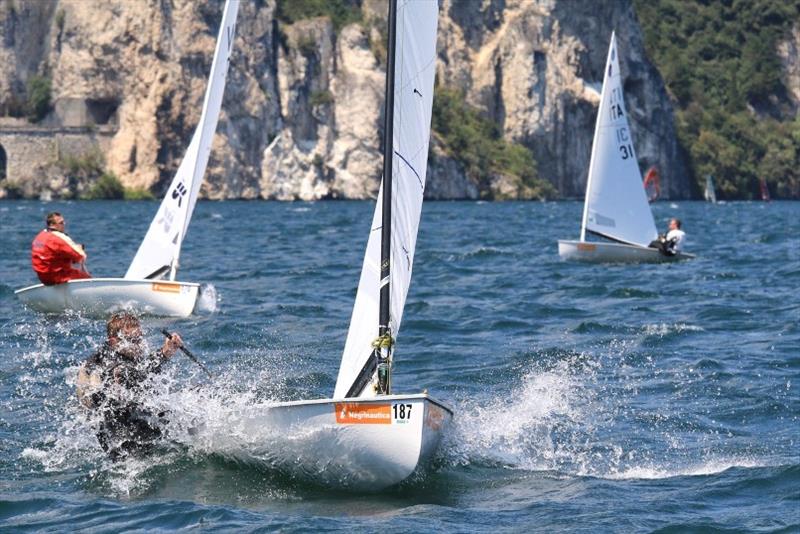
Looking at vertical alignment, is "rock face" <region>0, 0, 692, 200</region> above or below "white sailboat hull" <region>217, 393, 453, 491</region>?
above

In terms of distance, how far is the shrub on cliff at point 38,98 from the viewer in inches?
3789

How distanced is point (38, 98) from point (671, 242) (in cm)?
7389

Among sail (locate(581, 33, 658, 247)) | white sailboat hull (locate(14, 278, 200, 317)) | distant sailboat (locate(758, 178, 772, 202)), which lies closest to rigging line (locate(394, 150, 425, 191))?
white sailboat hull (locate(14, 278, 200, 317))

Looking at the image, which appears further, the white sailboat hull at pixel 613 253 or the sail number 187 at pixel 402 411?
the white sailboat hull at pixel 613 253

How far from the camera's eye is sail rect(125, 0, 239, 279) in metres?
20.3

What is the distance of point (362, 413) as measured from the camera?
358 inches

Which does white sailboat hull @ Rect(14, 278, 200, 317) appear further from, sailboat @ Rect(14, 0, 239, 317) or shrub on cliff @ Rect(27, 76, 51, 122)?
shrub on cliff @ Rect(27, 76, 51, 122)

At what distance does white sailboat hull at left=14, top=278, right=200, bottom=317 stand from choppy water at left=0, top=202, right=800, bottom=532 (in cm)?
37

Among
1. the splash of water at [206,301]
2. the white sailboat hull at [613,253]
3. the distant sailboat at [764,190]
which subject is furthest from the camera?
the distant sailboat at [764,190]

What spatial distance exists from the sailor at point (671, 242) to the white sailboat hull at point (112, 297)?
45.3 feet

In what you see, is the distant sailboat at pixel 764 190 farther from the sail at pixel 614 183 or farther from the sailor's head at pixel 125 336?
the sailor's head at pixel 125 336

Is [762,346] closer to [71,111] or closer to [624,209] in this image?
[624,209]

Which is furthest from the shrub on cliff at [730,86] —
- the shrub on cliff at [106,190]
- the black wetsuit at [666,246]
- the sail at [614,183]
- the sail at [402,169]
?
the sail at [402,169]

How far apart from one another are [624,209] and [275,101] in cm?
6672
